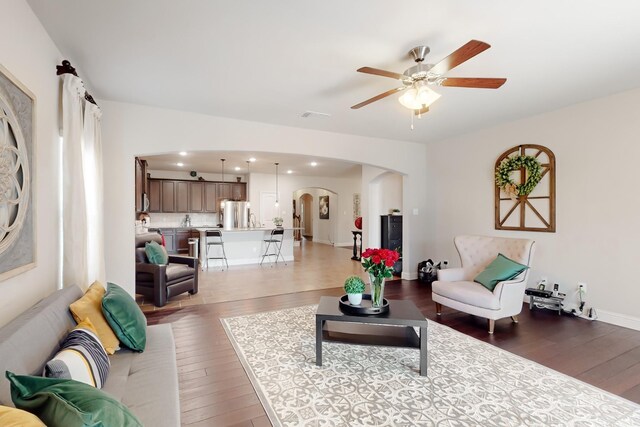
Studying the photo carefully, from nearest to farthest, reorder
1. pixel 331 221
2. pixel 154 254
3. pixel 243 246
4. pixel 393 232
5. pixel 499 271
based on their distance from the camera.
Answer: pixel 499 271, pixel 154 254, pixel 393 232, pixel 243 246, pixel 331 221

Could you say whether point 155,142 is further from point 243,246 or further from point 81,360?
point 243,246

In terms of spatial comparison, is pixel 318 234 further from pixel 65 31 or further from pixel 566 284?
pixel 65 31

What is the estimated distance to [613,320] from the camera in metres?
3.57

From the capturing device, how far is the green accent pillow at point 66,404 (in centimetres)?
86

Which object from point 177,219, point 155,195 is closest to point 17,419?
point 155,195

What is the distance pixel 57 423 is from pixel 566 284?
17.0 feet

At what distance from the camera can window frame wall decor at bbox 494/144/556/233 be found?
13.7 ft

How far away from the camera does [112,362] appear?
185 centimetres

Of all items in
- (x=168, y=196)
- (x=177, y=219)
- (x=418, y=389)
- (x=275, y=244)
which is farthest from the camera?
(x=177, y=219)

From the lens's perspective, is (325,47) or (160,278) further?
(160,278)

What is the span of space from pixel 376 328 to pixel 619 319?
3071 mm

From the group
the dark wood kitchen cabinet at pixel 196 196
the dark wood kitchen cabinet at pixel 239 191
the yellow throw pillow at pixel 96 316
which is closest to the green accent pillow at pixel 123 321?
the yellow throw pillow at pixel 96 316

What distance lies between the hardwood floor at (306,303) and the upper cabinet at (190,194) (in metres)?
4.98

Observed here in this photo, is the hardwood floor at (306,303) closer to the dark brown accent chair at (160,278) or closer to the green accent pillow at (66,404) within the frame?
the dark brown accent chair at (160,278)
